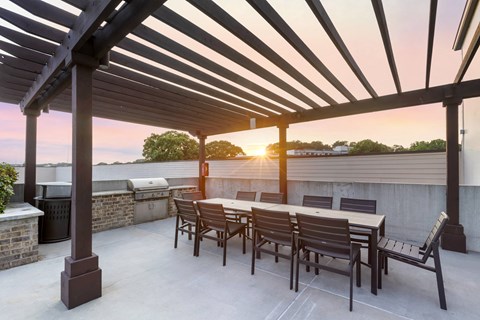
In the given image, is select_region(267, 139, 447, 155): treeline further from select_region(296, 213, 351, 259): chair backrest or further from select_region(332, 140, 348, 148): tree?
select_region(296, 213, 351, 259): chair backrest

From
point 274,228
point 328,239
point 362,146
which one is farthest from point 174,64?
point 362,146

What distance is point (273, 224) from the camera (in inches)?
108

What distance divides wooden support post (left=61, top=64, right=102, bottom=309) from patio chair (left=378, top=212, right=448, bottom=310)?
3.24 m

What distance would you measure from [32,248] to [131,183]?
249 centimetres

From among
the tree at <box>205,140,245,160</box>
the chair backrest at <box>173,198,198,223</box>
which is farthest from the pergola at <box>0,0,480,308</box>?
the tree at <box>205,140,245,160</box>

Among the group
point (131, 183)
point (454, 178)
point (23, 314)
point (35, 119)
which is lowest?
point (23, 314)

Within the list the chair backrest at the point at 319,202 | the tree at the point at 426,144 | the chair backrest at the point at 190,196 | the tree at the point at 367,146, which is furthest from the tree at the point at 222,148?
the chair backrest at the point at 319,202

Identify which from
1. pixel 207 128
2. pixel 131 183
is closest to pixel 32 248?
pixel 131 183

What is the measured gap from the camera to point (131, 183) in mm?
5574

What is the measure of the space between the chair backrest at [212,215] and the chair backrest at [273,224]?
58 centimetres

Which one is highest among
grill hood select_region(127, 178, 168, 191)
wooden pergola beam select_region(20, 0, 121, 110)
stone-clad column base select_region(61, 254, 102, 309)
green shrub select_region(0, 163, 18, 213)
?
wooden pergola beam select_region(20, 0, 121, 110)

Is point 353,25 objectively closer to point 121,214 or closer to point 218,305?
point 218,305

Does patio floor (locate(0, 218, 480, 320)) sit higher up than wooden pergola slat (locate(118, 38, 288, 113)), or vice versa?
wooden pergola slat (locate(118, 38, 288, 113))

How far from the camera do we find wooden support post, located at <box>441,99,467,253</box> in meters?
3.65
